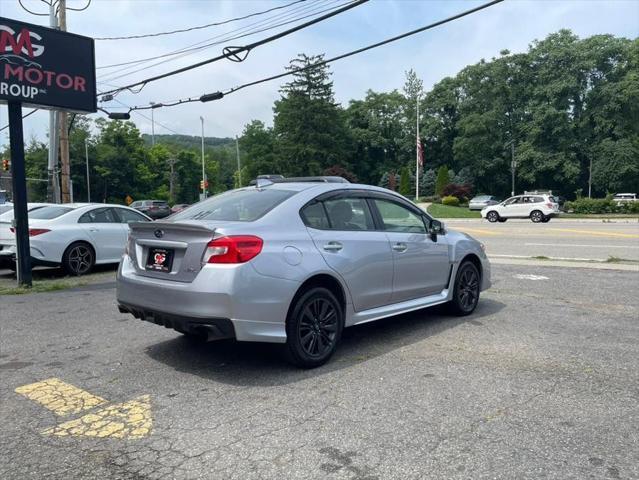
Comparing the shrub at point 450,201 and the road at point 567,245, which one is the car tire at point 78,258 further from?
the shrub at point 450,201

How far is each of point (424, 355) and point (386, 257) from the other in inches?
40.3

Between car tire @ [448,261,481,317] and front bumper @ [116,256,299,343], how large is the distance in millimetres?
2790

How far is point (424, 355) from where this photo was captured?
5.07 m

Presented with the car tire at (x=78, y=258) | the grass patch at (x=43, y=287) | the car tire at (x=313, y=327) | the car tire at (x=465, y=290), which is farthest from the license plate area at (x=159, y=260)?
the car tire at (x=78, y=258)

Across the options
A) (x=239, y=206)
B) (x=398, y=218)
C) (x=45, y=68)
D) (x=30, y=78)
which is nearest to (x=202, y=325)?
(x=239, y=206)

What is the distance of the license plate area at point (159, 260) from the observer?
462 centimetres

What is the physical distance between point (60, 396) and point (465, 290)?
459 cm

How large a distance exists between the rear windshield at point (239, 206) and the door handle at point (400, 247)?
124cm

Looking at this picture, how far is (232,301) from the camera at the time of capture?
419 cm

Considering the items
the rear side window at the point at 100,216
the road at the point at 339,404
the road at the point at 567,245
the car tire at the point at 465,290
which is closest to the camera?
the road at the point at 339,404

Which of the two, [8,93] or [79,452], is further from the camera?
[8,93]

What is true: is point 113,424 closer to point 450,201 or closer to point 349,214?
point 349,214

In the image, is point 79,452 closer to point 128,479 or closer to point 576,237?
point 128,479

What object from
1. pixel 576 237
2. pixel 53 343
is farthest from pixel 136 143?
pixel 53 343
